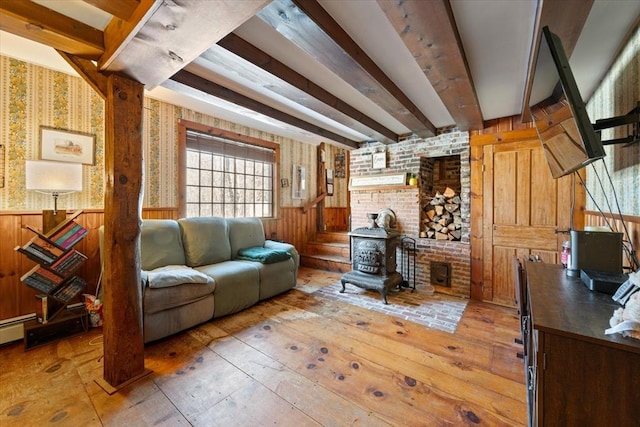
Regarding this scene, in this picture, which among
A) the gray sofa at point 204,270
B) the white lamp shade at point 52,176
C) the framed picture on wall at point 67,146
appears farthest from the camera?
the framed picture on wall at point 67,146

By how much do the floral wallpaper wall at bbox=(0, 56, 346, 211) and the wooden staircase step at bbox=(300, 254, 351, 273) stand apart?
8.31ft

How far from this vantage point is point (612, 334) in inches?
31.3

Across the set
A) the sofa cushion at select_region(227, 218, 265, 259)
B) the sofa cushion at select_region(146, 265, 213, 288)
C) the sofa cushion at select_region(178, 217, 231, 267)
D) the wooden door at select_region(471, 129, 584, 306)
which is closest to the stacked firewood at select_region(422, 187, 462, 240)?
the wooden door at select_region(471, 129, 584, 306)

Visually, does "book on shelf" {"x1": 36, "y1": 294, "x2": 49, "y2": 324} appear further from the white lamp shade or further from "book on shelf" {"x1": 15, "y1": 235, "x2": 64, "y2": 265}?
the white lamp shade

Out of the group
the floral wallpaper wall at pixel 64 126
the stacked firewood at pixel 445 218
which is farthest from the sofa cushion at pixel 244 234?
the stacked firewood at pixel 445 218

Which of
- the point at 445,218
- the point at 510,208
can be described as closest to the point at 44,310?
the point at 445,218

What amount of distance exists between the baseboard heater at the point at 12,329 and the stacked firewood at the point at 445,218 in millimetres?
4496

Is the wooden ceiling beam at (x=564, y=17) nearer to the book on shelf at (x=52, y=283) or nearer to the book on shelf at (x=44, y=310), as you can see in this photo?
the book on shelf at (x=52, y=283)

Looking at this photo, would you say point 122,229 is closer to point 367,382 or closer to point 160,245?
Answer: point 160,245

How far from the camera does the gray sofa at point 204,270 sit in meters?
2.24

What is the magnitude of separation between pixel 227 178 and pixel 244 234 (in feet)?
3.27

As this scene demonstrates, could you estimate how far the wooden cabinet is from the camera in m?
0.77

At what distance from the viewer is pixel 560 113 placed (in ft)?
4.43

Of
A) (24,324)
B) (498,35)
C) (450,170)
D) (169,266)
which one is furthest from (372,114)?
(24,324)
